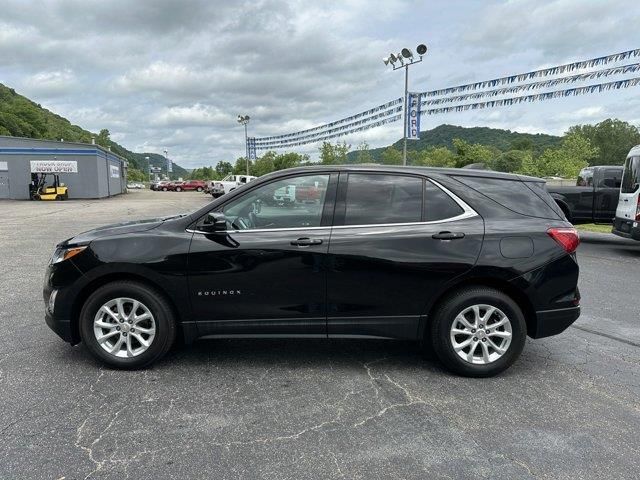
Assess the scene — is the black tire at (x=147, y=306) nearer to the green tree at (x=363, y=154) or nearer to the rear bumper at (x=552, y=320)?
the rear bumper at (x=552, y=320)

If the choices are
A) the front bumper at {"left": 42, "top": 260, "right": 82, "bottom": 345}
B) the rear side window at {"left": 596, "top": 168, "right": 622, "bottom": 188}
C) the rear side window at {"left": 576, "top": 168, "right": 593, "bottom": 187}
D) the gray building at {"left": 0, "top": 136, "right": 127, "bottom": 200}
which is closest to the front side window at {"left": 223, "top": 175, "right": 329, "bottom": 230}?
the front bumper at {"left": 42, "top": 260, "right": 82, "bottom": 345}

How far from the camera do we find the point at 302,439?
2871 millimetres

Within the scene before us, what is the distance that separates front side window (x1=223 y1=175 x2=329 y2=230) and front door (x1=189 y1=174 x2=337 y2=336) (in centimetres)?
2

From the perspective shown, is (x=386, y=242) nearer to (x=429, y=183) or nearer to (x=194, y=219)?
(x=429, y=183)

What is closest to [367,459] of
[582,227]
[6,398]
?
[6,398]

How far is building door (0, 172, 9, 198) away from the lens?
1244 inches

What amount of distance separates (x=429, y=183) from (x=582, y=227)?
1419 centimetres

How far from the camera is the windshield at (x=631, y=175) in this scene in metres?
9.85

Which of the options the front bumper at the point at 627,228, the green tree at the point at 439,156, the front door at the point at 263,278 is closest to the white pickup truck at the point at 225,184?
the front bumper at the point at 627,228

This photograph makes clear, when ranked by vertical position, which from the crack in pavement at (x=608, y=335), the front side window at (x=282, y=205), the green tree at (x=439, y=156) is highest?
the green tree at (x=439, y=156)

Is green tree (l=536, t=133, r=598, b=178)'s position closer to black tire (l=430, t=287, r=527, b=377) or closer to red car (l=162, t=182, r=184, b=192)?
red car (l=162, t=182, r=184, b=192)

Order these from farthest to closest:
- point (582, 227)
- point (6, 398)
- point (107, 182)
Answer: point (107, 182), point (582, 227), point (6, 398)

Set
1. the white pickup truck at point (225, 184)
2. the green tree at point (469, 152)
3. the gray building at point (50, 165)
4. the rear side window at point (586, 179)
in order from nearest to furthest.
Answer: the rear side window at point (586, 179) < the gray building at point (50, 165) < the white pickup truck at point (225, 184) < the green tree at point (469, 152)

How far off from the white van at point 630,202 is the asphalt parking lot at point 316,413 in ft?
19.5
